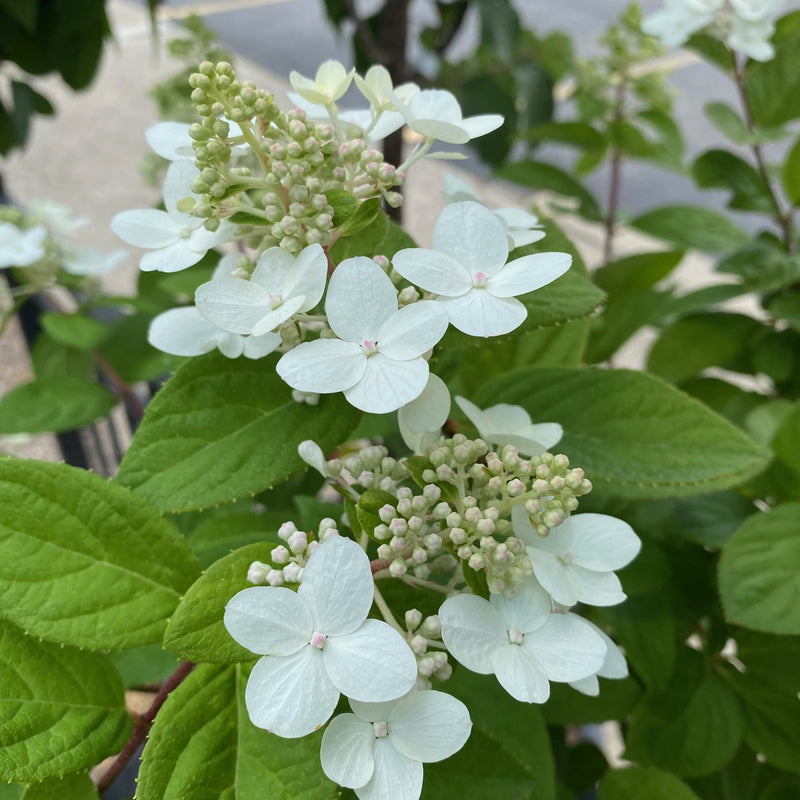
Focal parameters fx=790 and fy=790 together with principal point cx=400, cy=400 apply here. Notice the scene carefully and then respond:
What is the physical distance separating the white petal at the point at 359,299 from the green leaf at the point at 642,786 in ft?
1.37

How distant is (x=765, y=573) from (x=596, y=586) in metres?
0.22

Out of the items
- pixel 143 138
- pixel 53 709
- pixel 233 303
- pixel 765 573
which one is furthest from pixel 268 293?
pixel 143 138

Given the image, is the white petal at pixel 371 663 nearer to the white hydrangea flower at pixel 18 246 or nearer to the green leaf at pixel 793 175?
the white hydrangea flower at pixel 18 246

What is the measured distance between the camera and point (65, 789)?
395 millimetres

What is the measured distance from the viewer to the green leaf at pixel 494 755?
42cm

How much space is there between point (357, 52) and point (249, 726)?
92cm

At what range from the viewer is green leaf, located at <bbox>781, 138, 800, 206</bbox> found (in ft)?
2.54

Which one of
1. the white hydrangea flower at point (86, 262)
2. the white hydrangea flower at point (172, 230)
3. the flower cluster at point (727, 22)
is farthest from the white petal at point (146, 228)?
the flower cluster at point (727, 22)

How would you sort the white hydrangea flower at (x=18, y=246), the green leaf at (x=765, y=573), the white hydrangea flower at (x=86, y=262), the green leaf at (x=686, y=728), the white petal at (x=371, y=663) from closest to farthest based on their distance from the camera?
the white petal at (x=371, y=663), the green leaf at (x=765, y=573), the green leaf at (x=686, y=728), the white hydrangea flower at (x=18, y=246), the white hydrangea flower at (x=86, y=262)

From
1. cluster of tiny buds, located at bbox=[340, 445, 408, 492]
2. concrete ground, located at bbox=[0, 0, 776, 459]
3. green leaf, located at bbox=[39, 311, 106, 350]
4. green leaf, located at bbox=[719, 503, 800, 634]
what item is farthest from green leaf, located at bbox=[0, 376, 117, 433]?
concrete ground, located at bbox=[0, 0, 776, 459]

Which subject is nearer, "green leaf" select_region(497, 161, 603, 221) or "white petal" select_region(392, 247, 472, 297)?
"white petal" select_region(392, 247, 472, 297)

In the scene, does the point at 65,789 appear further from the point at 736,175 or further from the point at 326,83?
the point at 736,175

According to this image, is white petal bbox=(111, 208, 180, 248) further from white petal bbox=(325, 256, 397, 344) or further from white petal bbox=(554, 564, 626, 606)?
white petal bbox=(554, 564, 626, 606)

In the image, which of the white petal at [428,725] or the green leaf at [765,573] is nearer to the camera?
the white petal at [428,725]
